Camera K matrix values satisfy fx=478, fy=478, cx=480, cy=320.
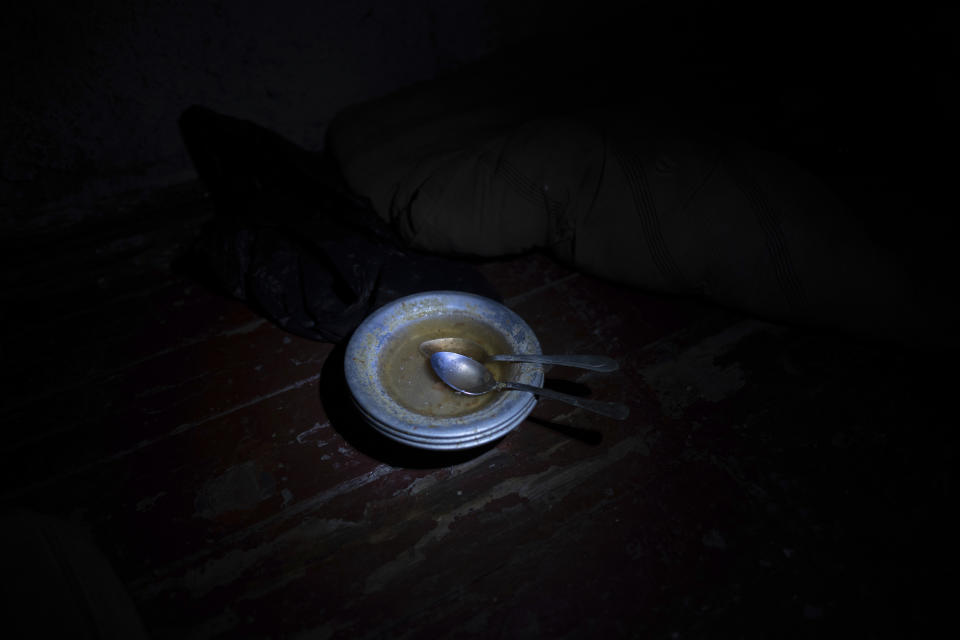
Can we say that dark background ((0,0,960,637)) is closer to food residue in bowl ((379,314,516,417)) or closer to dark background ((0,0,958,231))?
dark background ((0,0,958,231))

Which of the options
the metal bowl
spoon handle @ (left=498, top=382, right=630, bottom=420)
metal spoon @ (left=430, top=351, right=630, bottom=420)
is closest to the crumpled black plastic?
the metal bowl

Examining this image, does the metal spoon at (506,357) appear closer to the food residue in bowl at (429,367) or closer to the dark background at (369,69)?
the food residue in bowl at (429,367)

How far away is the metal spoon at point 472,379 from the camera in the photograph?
906mm

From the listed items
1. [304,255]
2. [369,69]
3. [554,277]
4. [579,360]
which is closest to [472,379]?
[579,360]

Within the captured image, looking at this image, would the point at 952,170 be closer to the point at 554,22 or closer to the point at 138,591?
the point at 554,22

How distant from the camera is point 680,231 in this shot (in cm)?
132

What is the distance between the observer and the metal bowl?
84 cm

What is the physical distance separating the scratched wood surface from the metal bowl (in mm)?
256

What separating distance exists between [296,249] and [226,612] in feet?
3.08

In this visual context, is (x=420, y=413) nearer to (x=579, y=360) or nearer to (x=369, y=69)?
(x=579, y=360)

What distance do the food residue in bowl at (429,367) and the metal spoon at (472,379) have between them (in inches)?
0.9

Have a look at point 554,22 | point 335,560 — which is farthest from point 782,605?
point 554,22

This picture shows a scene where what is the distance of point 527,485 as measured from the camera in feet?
3.54

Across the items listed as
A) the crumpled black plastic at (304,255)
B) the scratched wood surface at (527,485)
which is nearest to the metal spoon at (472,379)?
the scratched wood surface at (527,485)
